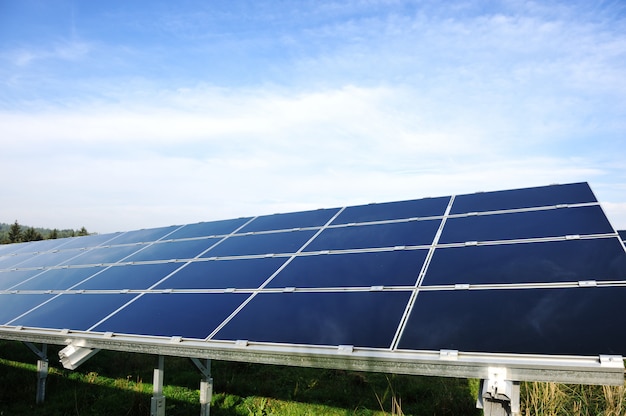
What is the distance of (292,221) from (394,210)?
2605 mm

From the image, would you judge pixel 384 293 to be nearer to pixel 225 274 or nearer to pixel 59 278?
pixel 225 274

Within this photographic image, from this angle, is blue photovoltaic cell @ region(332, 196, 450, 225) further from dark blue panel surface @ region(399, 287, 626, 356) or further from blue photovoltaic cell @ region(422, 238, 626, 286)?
dark blue panel surface @ region(399, 287, 626, 356)

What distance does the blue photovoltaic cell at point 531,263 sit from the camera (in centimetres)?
582

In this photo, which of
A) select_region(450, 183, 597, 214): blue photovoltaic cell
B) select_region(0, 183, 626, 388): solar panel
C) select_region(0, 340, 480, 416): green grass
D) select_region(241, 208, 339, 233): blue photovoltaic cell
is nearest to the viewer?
select_region(0, 183, 626, 388): solar panel

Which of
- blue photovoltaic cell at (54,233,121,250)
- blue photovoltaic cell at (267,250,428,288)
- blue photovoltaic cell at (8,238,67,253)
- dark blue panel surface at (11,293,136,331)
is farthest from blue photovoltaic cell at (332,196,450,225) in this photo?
blue photovoltaic cell at (8,238,67,253)

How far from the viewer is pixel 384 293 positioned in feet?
21.4

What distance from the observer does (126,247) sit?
13.8 m

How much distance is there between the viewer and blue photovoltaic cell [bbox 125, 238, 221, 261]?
36.2ft

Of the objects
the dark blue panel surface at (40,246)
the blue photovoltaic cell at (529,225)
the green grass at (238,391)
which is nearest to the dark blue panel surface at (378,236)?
the blue photovoltaic cell at (529,225)

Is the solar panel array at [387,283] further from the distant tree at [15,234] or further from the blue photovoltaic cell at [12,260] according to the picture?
the distant tree at [15,234]

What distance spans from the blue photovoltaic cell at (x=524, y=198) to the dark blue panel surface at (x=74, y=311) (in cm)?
669

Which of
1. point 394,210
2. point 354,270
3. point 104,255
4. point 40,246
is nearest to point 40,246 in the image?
point 40,246

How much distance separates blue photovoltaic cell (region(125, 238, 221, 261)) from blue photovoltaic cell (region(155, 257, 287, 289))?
1.16 meters

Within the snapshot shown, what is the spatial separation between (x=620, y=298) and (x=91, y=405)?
11.6m
